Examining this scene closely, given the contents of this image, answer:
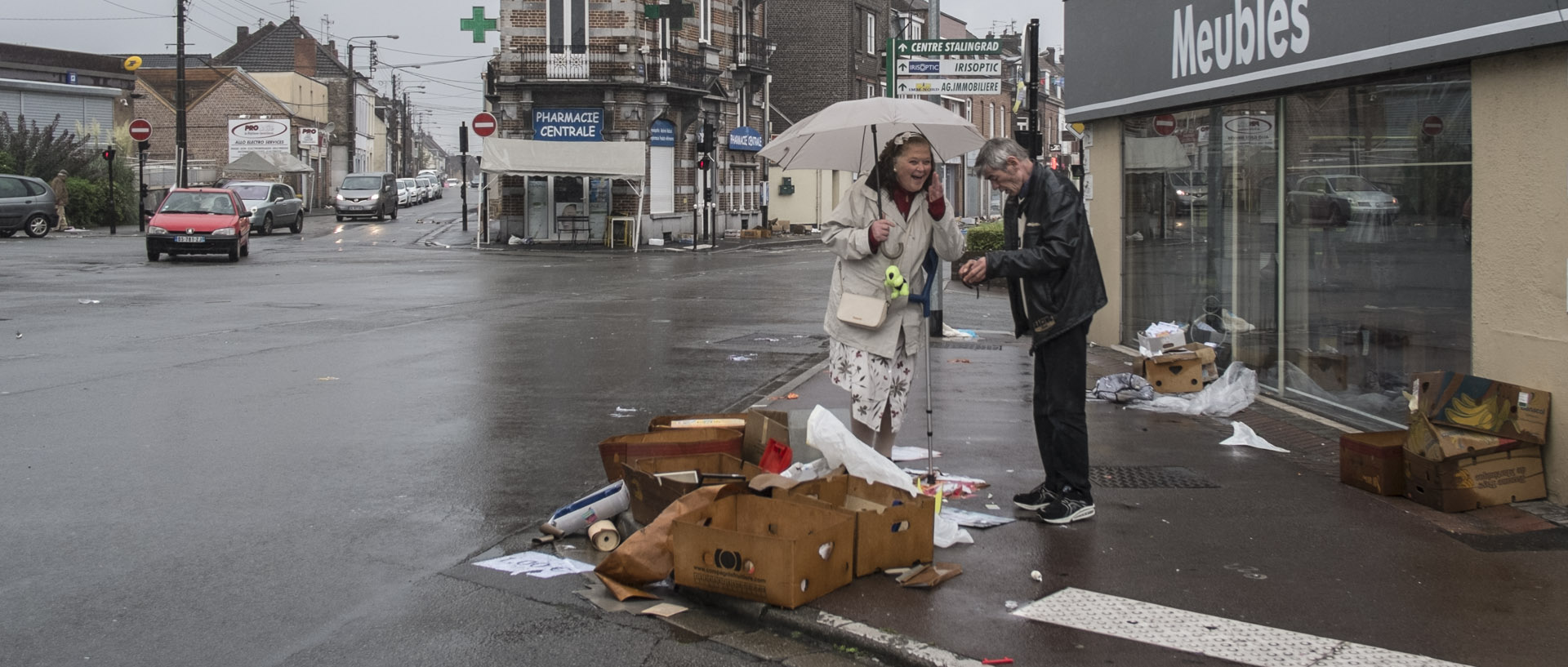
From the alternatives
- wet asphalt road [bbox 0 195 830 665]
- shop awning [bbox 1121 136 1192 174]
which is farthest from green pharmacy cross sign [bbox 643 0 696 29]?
shop awning [bbox 1121 136 1192 174]

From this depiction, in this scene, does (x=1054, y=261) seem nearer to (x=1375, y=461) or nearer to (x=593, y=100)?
(x=1375, y=461)

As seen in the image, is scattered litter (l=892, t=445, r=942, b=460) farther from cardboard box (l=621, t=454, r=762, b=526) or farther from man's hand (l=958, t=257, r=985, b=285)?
man's hand (l=958, t=257, r=985, b=285)

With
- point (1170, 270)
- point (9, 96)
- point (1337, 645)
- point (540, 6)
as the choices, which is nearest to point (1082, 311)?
point (1337, 645)

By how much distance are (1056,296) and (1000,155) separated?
69cm

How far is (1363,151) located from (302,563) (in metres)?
6.61

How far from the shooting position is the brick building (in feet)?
126

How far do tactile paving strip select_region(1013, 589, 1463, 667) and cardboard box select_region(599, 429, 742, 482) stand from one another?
5.96 ft

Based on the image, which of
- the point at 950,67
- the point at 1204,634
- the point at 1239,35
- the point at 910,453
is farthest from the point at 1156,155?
the point at 1204,634

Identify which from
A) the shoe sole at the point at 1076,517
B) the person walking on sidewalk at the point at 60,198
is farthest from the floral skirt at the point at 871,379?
the person walking on sidewalk at the point at 60,198

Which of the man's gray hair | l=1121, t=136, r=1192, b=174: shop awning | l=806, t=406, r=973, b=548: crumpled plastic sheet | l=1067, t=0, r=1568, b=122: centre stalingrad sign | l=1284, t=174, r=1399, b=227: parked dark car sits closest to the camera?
l=806, t=406, r=973, b=548: crumpled plastic sheet

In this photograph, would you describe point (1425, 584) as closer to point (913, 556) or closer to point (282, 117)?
point (913, 556)

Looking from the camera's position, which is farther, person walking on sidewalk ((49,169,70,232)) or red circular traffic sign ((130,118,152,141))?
red circular traffic sign ((130,118,152,141))

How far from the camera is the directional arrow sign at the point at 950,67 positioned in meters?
14.7

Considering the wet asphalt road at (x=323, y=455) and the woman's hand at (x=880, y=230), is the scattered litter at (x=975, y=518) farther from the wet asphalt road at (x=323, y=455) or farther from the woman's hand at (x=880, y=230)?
the wet asphalt road at (x=323, y=455)
